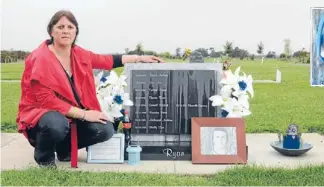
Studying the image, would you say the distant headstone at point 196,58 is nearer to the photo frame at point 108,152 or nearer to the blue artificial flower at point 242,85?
the blue artificial flower at point 242,85

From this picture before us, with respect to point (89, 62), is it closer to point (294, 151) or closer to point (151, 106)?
point (151, 106)

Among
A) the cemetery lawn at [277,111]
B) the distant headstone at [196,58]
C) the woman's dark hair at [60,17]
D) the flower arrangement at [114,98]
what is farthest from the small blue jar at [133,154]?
the cemetery lawn at [277,111]

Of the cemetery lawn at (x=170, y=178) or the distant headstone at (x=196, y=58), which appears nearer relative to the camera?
the cemetery lawn at (x=170, y=178)

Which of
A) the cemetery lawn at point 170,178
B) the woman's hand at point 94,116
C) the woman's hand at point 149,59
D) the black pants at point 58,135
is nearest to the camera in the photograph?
the cemetery lawn at point 170,178

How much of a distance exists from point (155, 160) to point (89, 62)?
1.08m

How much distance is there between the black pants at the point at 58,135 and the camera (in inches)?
183

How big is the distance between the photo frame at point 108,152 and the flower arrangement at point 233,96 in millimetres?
938

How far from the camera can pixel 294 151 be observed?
536cm

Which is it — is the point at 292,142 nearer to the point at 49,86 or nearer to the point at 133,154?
the point at 133,154

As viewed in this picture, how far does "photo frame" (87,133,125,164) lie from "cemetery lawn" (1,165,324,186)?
0.49m

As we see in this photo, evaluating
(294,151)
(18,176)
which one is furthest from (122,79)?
(294,151)

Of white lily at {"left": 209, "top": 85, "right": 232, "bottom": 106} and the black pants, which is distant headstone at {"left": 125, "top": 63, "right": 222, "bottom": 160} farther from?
the black pants

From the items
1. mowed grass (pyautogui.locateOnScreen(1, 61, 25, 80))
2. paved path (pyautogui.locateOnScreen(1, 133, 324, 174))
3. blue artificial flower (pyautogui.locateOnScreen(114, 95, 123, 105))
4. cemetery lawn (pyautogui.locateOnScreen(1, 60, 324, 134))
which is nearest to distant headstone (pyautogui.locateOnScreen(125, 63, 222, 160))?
blue artificial flower (pyautogui.locateOnScreen(114, 95, 123, 105))

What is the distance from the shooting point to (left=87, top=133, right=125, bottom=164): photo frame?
202 inches
